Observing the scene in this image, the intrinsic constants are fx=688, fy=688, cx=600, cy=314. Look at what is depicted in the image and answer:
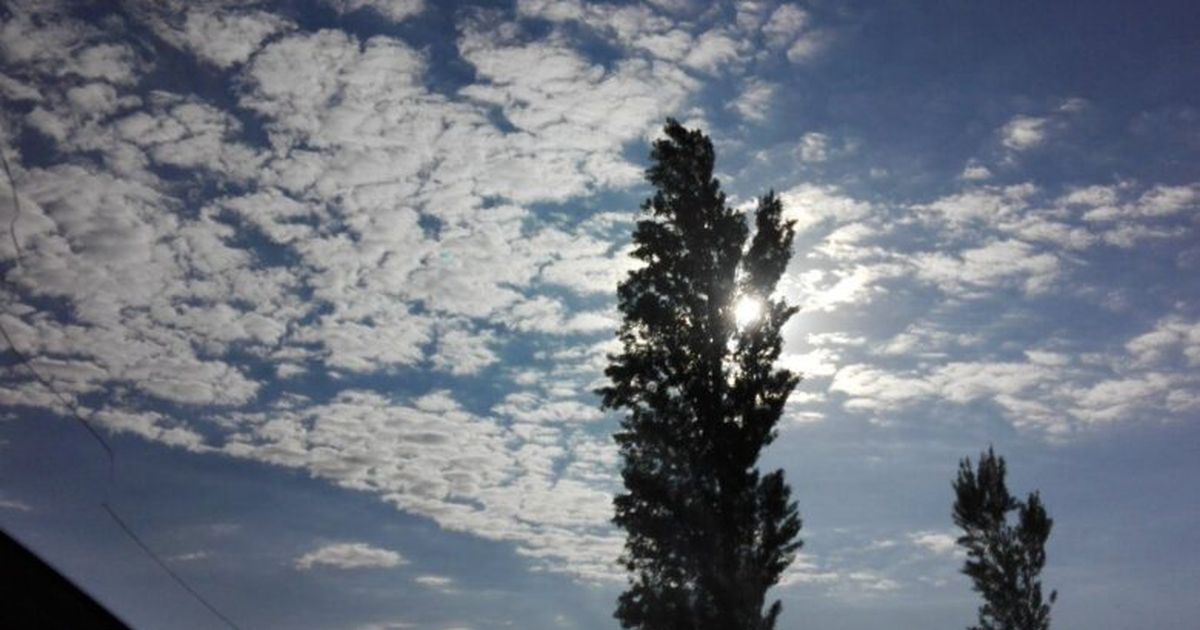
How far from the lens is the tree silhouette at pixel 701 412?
16.5 m

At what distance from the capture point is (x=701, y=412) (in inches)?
698

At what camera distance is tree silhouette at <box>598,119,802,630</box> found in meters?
16.5

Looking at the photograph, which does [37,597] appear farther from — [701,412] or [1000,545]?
[1000,545]

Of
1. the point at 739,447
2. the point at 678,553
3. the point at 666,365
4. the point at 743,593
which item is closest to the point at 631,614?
the point at 678,553

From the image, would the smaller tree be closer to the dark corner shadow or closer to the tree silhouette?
the tree silhouette

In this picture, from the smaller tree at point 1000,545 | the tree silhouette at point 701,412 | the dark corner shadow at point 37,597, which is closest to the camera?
the dark corner shadow at point 37,597

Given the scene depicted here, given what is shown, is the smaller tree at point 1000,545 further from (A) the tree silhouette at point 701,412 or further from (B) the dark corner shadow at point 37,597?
(B) the dark corner shadow at point 37,597

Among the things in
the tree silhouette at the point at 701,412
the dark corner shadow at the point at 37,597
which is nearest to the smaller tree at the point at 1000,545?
the tree silhouette at the point at 701,412

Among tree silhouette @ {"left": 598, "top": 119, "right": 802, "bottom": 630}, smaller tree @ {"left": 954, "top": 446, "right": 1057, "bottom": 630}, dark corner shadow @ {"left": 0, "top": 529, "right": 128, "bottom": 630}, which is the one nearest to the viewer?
dark corner shadow @ {"left": 0, "top": 529, "right": 128, "bottom": 630}

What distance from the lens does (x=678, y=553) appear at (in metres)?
16.9

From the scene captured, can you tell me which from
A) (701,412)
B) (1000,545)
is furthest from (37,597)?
(1000,545)

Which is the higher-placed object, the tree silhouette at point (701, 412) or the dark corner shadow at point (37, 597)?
the tree silhouette at point (701, 412)

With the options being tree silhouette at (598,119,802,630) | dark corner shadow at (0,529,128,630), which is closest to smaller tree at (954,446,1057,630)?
tree silhouette at (598,119,802,630)

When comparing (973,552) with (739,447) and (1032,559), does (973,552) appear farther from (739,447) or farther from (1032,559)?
(739,447)
